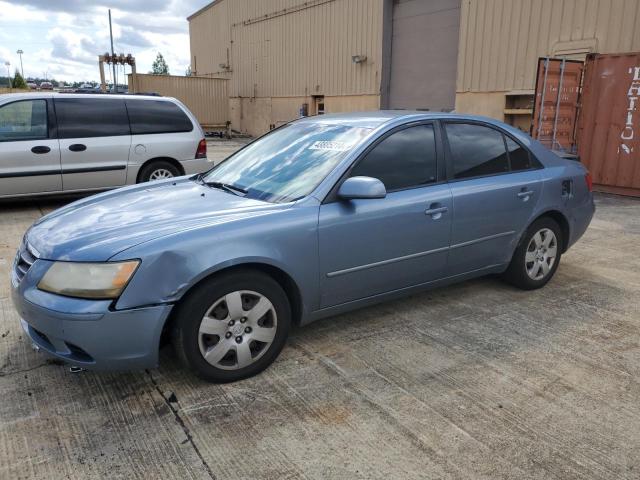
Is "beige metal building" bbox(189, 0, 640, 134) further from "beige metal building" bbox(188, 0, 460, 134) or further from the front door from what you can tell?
the front door

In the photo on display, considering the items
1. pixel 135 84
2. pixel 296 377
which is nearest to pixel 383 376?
pixel 296 377

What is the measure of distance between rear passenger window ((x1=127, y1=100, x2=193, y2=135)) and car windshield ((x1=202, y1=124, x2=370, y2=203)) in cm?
442

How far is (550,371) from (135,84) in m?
22.1

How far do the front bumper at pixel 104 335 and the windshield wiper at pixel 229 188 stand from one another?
3.48 ft

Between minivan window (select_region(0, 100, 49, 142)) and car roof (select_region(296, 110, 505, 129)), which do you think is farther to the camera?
minivan window (select_region(0, 100, 49, 142))

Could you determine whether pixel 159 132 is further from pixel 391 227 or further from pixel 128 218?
pixel 391 227

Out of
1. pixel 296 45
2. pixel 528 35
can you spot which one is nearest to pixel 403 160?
pixel 528 35

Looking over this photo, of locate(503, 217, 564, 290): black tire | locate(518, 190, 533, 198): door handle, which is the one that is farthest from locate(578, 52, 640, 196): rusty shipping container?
locate(518, 190, 533, 198): door handle

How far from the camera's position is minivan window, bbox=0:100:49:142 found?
7.14m

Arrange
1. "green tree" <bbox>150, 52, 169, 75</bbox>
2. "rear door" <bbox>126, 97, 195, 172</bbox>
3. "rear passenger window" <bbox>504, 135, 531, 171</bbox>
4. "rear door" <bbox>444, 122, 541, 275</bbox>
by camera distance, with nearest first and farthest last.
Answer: "rear door" <bbox>444, 122, 541, 275</bbox> → "rear passenger window" <bbox>504, 135, 531, 171</bbox> → "rear door" <bbox>126, 97, 195, 172</bbox> → "green tree" <bbox>150, 52, 169, 75</bbox>

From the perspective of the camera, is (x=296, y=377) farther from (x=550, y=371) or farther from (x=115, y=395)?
(x=550, y=371)

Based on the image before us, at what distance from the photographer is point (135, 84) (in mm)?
22109

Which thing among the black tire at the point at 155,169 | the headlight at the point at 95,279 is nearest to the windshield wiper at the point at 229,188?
the headlight at the point at 95,279

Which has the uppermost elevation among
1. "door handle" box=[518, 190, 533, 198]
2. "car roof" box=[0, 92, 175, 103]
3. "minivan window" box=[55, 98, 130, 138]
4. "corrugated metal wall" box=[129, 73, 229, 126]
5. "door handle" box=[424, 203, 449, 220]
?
"corrugated metal wall" box=[129, 73, 229, 126]
